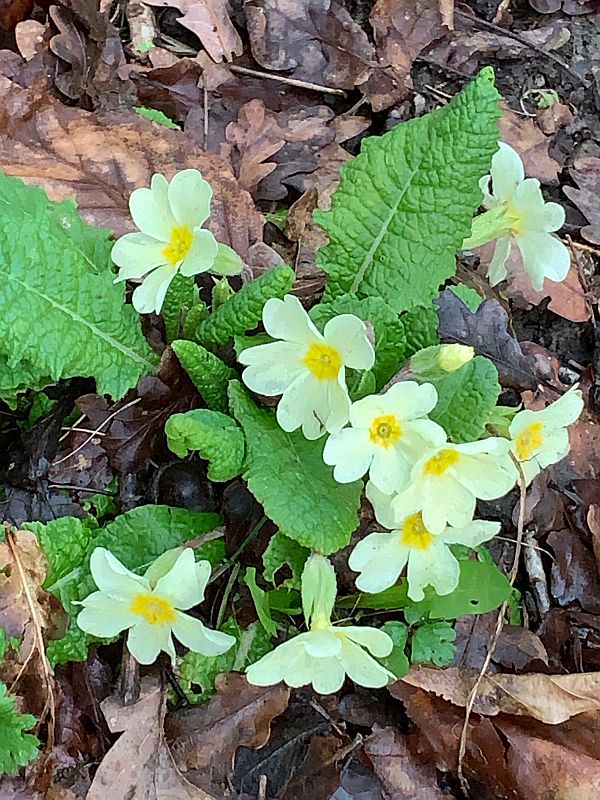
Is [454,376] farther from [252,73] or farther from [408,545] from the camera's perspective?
[252,73]

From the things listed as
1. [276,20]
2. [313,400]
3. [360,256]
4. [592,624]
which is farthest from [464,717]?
[276,20]

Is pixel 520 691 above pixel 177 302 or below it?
below

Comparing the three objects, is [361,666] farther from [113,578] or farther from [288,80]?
[288,80]

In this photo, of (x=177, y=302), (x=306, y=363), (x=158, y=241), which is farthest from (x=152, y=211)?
(x=306, y=363)

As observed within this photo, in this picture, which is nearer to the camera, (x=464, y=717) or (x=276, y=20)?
(x=464, y=717)

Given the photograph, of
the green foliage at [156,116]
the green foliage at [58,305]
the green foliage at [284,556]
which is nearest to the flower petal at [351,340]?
the green foliage at [284,556]

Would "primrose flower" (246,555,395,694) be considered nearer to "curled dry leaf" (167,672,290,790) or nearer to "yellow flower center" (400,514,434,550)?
"yellow flower center" (400,514,434,550)

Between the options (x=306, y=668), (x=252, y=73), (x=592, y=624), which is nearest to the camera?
(x=306, y=668)
